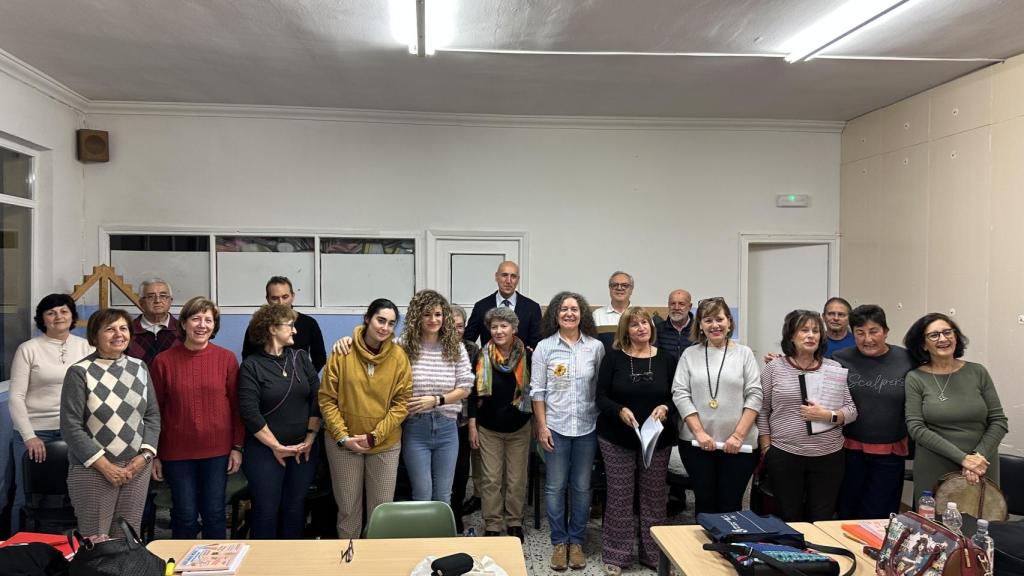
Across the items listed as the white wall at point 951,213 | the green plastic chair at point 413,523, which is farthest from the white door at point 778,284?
the green plastic chair at point 413,523

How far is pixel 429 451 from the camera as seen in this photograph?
10.2 ft

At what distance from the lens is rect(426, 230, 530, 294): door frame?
17.0 feet

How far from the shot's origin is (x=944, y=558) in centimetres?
162

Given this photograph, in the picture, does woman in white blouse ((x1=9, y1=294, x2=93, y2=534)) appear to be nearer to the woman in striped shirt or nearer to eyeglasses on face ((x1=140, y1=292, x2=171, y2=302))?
eyeglasses on face ((x1=140, y1=292, x2=171, y2=302))

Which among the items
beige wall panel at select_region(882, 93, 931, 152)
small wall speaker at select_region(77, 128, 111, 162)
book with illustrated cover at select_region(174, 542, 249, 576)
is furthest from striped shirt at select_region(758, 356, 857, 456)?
small wall speaker at select_region(77, 128, 111, 162)

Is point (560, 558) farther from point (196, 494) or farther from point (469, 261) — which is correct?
point (469, 261)

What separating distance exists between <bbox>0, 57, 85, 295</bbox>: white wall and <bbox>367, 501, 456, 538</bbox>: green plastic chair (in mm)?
3698

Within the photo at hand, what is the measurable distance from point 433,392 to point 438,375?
0.10 meters

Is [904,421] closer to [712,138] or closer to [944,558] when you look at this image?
[944,558]

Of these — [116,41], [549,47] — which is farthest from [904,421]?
[116,41]

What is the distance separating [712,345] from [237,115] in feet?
14.3

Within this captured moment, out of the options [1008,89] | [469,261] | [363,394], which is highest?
[1008,89]

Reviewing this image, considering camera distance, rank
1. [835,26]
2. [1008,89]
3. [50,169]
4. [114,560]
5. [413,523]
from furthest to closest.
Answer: [50,169]
[1008,89]
[835,26]
[413,523]
[114,560]

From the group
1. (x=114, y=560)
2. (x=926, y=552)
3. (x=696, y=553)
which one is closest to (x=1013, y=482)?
(x=926, y=552)
